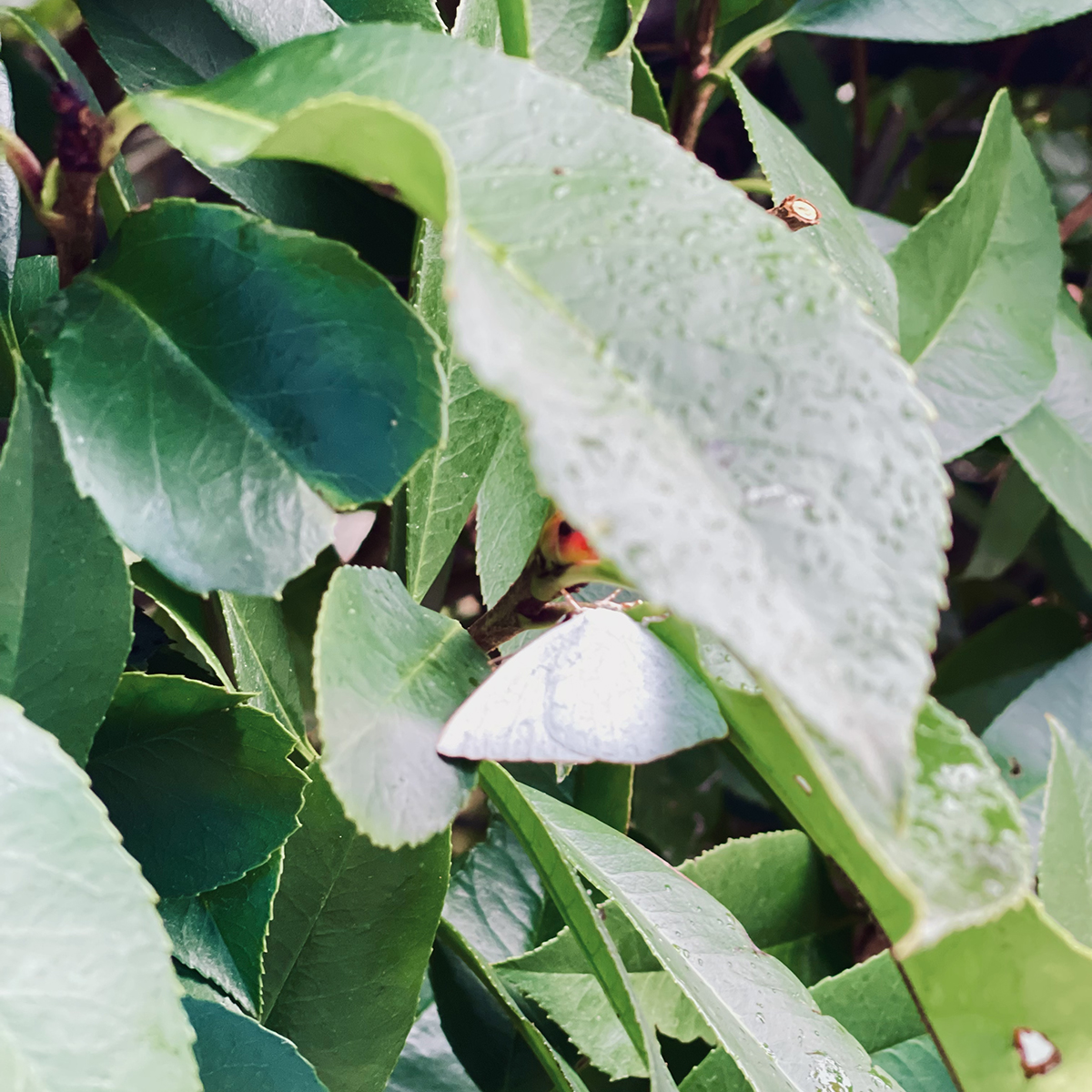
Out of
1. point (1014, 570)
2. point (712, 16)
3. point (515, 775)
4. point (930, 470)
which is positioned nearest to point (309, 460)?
point (930, 470)

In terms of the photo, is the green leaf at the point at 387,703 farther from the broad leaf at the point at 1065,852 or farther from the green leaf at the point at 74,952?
the broad leaf at the point at 1065,852

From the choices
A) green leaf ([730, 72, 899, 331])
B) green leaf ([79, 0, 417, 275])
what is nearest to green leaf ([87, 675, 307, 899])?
green leaf ([79, 0, 417, 275])

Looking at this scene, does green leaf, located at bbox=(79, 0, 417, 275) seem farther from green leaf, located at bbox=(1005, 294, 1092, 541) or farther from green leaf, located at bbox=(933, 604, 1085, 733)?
green leaf, located at bbox=(933, 604, 1085, 733)

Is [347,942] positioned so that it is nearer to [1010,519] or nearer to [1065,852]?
[1065,852]

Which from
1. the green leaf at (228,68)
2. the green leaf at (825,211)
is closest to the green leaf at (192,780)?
the green leaf at (228,68)

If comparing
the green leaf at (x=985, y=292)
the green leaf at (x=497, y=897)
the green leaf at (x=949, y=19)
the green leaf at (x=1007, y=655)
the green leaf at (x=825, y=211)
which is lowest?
the green leaf at (x=1007, y=655)

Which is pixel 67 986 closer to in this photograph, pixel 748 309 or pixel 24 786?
pixel 24 786
